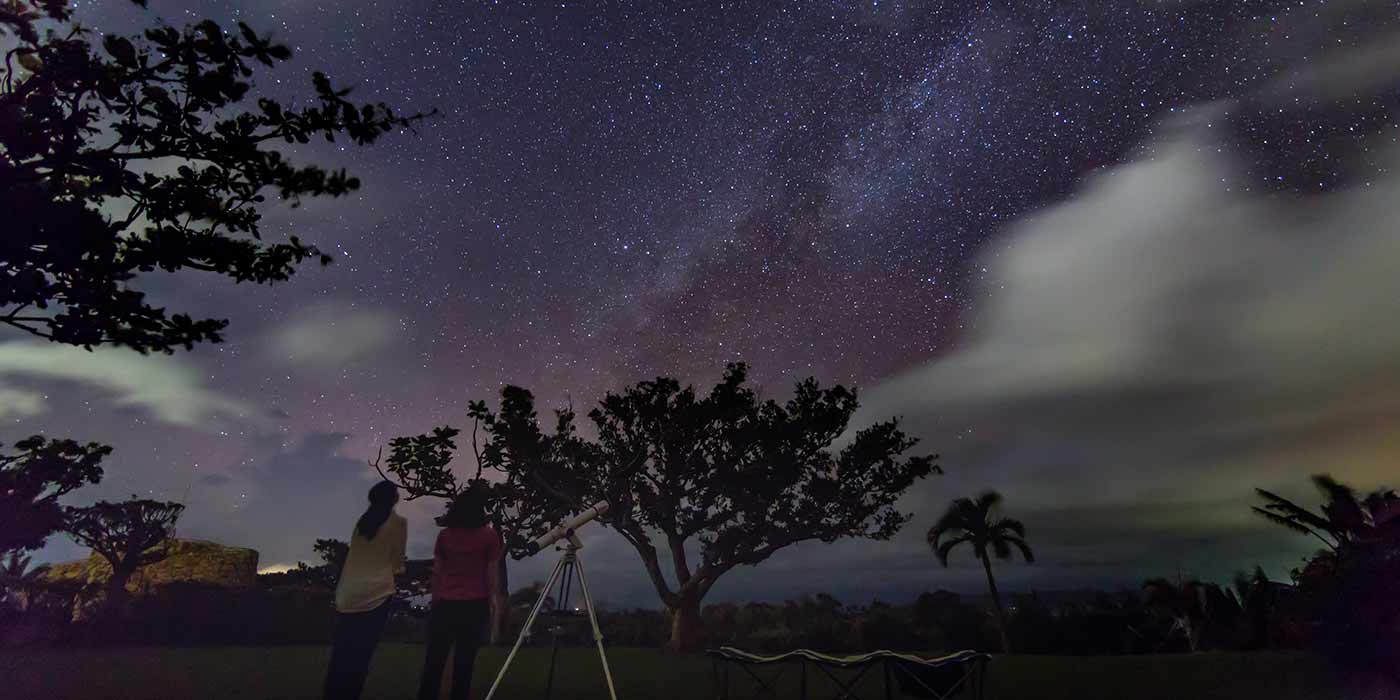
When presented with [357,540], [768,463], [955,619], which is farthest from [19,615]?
[955,619]

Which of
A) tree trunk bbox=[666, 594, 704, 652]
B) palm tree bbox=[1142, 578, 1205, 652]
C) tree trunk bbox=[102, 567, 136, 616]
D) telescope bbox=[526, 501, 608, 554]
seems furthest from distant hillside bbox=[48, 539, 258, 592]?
palm tree bbox=[1142, 578, 1205, 652]

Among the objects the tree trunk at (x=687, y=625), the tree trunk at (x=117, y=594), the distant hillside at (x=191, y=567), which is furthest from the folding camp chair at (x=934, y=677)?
the distant hillside at (x=191, y=567)

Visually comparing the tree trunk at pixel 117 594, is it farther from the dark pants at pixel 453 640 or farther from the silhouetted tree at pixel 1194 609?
the silhouetted tree at pixel 1194 609

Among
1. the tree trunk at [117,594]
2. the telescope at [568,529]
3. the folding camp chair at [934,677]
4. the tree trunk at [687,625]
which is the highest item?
the telescope at [568,529]

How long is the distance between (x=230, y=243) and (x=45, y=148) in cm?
188

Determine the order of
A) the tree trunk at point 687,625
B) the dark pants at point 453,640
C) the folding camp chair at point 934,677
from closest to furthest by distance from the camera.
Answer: the dark pants at point 453,640
the folding camp chair at point 934,677
the tree trunk at point 687,625

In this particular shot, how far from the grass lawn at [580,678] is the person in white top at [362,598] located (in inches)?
194

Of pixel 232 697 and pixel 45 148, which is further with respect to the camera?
pixel 232 697

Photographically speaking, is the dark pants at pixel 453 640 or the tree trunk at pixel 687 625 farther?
the tree trunk at pixel 687 625

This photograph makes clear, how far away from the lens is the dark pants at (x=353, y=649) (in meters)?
5.86

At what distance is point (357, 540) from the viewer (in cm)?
621

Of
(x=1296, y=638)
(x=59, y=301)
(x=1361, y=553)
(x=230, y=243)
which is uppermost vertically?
(x=230, y=243)

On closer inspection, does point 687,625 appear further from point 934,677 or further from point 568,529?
point 568,529

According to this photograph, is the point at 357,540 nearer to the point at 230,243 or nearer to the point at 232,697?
the point at 230,243
